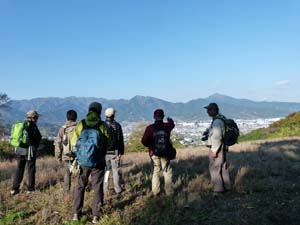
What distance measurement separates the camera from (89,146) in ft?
21.8

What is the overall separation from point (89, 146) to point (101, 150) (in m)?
0.28

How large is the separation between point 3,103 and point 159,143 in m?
36.2

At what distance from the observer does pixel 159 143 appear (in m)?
7.77

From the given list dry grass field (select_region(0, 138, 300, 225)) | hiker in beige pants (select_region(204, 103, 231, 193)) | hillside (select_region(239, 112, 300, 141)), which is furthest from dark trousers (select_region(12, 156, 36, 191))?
hillside (select_region(239, 112, 300, 141))

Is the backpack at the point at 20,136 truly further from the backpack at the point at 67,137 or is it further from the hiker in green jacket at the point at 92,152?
the hiker in green jacket at the point at 92,152

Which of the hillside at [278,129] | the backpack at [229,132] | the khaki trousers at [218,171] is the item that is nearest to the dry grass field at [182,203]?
the khaki trousers at [218,171]

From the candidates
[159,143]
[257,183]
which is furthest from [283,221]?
[159,143]

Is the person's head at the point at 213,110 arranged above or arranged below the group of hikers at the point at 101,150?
above

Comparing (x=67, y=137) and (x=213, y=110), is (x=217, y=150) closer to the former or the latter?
(x=213, y=110)

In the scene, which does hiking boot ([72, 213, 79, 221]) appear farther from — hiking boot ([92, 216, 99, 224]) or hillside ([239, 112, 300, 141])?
hillside ([239, 112, 300, 141])

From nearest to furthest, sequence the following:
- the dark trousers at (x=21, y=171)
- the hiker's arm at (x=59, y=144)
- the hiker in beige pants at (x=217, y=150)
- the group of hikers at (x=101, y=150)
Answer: the group of hikers at (x=101, y=150) < the hiker in beige pants at (x=217, y=150) < the hiker's arm at (x=59, y=144) < the dark trousers at (x=21, y=171)

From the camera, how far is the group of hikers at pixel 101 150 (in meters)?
6.77

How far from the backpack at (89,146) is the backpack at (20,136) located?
8.82 feet

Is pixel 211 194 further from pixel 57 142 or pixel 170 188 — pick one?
pixel 57 142
